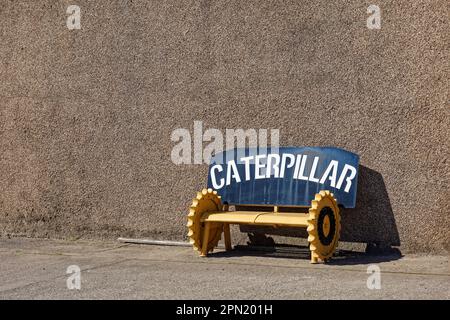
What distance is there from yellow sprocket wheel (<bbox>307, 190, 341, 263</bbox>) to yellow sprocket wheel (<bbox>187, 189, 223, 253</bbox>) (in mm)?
1298

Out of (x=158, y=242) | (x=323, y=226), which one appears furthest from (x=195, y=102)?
(x=323, y=226)

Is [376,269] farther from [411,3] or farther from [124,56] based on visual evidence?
[124,56]

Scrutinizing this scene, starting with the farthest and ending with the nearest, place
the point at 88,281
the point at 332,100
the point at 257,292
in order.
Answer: the point at 332,100 → the point at 88,281 → the point at 257,292

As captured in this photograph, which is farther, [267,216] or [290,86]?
[290,86]

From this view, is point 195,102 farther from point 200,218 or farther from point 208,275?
point 208,275

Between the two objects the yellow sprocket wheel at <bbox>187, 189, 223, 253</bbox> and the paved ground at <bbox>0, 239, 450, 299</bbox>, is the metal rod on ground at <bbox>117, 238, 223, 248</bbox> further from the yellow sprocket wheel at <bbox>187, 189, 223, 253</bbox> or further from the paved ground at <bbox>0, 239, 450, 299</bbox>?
the yellow sprocket wheel at <bbox>187, 189, 223, 253</bbox>

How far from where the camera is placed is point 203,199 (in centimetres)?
823

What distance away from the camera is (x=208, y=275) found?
721cm

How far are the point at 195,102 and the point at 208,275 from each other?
8.65 ft

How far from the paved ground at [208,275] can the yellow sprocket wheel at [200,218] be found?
20cm

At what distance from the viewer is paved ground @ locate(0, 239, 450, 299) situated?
6.34m

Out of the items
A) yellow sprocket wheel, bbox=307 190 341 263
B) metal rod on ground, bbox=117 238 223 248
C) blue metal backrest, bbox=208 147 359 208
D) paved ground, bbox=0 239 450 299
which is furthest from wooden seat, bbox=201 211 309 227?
metal rod on ground, bbox=117 238 223 248

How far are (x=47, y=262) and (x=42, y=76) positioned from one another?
295 centimetres

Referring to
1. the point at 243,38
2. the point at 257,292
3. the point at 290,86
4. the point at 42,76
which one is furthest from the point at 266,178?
the point at 42,76
